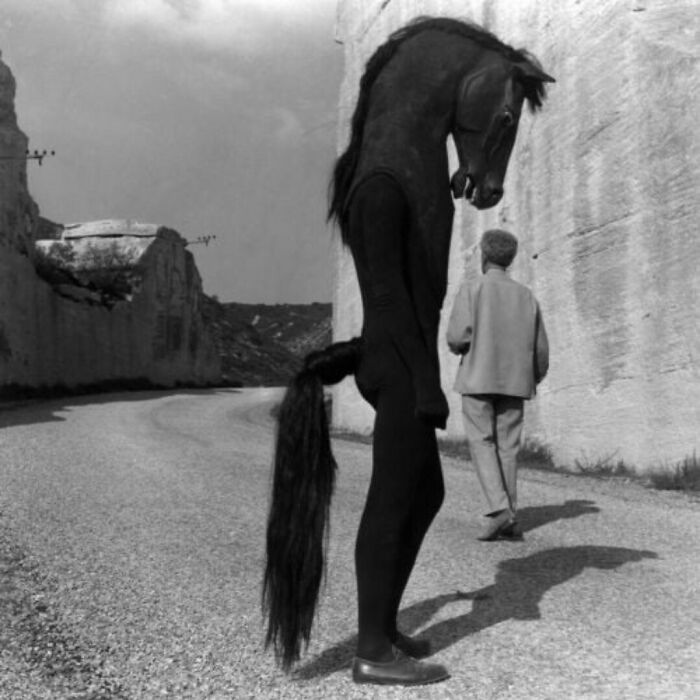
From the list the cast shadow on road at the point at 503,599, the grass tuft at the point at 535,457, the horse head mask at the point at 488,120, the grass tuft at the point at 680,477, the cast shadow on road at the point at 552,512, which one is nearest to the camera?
the horse head mask at the point at 488,120

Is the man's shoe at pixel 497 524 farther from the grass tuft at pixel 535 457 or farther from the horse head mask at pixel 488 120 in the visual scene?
the grass tuft at pixel 535 457

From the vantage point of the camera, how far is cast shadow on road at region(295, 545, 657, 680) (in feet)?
9.81

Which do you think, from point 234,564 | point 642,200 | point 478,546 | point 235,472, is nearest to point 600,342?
point 642,200

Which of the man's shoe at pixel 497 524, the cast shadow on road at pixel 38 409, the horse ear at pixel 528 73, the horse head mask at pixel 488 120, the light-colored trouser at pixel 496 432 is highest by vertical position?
the horse ear at pixel 528 73

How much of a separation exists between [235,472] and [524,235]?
411 cm

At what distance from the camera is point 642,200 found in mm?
8570

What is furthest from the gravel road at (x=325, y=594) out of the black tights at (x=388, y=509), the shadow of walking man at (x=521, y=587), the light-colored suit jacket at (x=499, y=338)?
the light-colored suit jacket at (x=499, y=338)

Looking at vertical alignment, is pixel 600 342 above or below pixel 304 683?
above

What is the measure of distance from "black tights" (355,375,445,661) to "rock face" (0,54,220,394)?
18.6 metres

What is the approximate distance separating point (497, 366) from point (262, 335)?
1516 inches

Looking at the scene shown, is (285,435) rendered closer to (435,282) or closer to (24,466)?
(435,282)

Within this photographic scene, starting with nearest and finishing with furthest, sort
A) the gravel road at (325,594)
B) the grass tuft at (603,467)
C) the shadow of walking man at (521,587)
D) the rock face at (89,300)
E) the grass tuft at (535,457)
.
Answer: the gravel road at (325,594) < the shadow of walking man at (521,587) < the grass tuft at (603,467) < the grass tuft at (535,457) < the rock face at (89,300)

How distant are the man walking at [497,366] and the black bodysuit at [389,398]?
2.37m

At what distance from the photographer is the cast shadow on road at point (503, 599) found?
2990 millimetres
